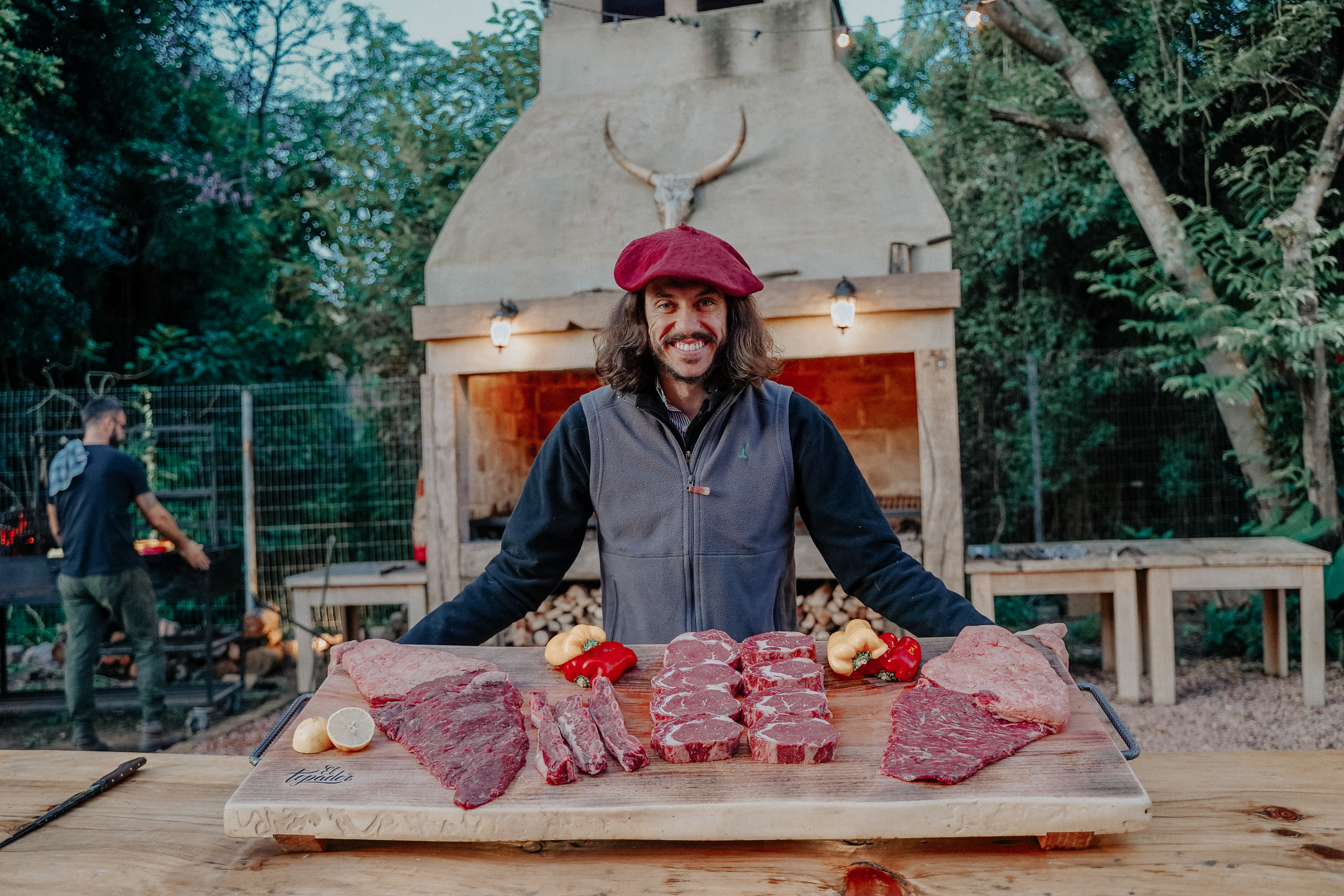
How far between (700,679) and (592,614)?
497 cm

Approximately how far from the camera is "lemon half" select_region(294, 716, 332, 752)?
5.83 feet

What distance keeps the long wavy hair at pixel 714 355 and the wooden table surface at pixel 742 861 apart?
4.57 feet

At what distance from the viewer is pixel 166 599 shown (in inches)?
243

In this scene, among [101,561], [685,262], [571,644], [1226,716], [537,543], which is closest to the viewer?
[571,644]

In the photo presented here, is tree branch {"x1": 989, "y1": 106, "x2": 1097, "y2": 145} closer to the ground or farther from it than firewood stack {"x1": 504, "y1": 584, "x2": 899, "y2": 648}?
farther from it

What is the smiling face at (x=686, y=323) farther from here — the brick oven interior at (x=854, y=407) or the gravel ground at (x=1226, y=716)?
the brick oven interior at (x=854, y=407)

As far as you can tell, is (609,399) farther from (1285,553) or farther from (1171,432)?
(1171,432)

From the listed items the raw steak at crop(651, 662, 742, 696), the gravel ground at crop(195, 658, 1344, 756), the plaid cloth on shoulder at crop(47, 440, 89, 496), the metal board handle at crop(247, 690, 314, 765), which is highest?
the plaid cloth on shoulder at crop(47, 440, 89, 496)

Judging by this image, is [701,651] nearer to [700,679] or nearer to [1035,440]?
[700,679]

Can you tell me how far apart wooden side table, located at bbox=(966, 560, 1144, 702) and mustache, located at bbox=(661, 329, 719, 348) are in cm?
421

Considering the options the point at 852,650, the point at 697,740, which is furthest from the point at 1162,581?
the point at 697,740

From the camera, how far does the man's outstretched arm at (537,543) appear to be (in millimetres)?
2490

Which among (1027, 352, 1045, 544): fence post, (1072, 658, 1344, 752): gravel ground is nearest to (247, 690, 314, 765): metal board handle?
(1072, 658, 1344, 752): gravel ground

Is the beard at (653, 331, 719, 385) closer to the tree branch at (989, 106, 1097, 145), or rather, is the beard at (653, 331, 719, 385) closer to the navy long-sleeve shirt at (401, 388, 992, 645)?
the navy long-sleeve shirt at (401, 388, 992, 645)
